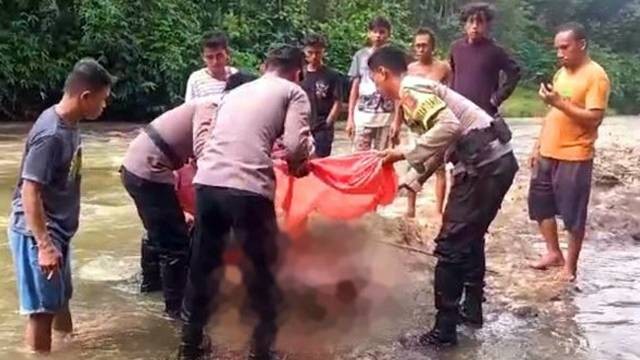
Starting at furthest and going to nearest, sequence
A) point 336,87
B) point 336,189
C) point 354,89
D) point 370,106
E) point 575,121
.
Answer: point 354,89, point 370,106, point 336,87, point 575,121, point 336,189

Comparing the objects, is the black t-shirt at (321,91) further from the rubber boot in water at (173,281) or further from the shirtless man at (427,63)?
the rubber boot in water at (173,281)

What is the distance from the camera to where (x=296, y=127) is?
520 centimetres

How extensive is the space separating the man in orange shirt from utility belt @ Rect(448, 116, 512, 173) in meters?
1.28

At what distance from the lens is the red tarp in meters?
5.98

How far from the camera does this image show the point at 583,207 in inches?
283

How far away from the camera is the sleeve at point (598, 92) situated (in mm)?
6996

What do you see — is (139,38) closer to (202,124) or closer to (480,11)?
(480,11)

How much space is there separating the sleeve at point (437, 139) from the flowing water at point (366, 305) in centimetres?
100

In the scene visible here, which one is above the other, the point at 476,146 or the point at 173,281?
the point at 476,146

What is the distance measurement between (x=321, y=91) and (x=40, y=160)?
4.33 metres

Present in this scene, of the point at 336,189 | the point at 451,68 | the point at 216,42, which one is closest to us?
the point at 336,189

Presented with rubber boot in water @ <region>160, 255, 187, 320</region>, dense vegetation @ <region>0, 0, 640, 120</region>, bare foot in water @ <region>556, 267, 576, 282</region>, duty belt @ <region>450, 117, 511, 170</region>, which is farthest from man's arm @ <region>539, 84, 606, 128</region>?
dense vegetation @ <region>0, 0, 640, 120</region>

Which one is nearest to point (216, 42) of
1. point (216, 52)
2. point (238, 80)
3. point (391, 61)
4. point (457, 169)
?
point (216, 52)

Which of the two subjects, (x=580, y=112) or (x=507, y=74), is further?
(x=507, y=74)
